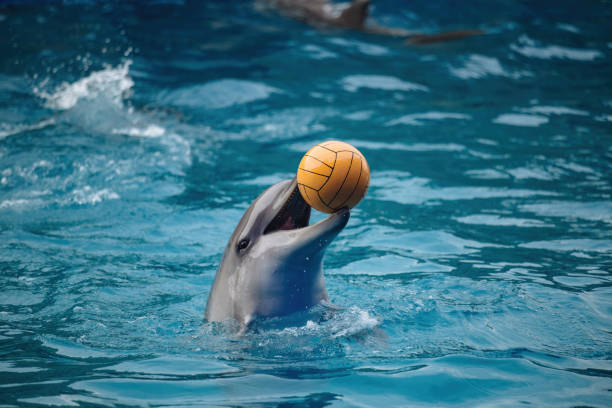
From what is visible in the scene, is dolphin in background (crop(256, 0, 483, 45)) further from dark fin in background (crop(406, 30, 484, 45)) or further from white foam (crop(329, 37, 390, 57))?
white foam (crop(329, 37, 390, 57))

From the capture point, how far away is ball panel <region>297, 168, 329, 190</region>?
366 centimetres

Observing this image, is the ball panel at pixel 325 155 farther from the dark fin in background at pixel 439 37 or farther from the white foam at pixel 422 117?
the dark fin in background at pixel 439 37

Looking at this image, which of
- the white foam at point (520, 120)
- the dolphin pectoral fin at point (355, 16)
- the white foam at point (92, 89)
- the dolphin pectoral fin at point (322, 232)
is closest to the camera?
the dolphin pectoral fin at point (322, 232)

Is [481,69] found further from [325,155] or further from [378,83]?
[325,155]

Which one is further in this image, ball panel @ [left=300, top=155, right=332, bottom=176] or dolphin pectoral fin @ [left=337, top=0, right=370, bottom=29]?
dolphin pectoral fin @ [left=337, top=0, right=370, bottom=29]

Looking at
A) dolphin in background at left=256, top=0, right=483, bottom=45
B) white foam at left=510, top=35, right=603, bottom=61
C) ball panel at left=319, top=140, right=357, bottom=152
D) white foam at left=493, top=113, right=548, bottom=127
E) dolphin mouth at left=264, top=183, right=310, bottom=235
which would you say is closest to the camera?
ball panel at left=319, top=140, right=357, bottom=152

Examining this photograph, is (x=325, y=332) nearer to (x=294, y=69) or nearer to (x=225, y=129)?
A: (x=225, y=129)

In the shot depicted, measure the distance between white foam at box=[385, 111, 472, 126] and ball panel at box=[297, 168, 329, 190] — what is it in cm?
657

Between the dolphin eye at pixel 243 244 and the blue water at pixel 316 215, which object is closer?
the blue water at pixel 316 215

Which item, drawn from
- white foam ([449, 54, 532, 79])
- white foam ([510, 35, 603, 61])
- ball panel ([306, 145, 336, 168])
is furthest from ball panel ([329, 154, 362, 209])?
white foam ([510, 35, 603, 61])

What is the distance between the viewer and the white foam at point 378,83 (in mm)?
11734

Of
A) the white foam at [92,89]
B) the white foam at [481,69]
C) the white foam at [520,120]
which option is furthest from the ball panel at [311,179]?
the white foam at [481,69]

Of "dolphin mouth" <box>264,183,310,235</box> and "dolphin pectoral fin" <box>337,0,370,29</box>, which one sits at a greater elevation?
"dolphin pectoral fin" <box>337,0,370,29</box>

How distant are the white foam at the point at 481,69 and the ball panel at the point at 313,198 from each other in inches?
366
